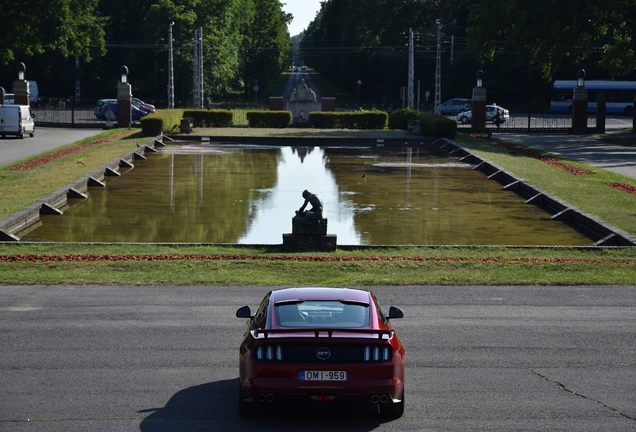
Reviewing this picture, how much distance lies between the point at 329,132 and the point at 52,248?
4511 cm

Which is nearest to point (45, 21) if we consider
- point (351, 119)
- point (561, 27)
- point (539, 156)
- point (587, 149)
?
point (351, 119)

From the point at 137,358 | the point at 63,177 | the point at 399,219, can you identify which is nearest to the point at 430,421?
the point at 137,358

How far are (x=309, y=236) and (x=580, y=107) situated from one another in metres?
50.5

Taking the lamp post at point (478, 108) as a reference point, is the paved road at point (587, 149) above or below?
below

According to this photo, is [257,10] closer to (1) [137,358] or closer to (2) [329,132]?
(2) [329,132]

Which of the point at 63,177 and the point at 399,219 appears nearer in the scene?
the point at 399,219

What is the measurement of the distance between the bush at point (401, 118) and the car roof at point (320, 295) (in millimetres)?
59463

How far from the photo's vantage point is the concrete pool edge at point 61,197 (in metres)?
25.1

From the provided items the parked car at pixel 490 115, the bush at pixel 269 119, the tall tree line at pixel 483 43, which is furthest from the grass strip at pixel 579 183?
the parked car at pixel 490 115

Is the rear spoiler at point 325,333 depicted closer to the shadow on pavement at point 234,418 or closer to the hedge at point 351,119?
the shadow on pavement at point 234,418

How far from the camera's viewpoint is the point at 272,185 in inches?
1503

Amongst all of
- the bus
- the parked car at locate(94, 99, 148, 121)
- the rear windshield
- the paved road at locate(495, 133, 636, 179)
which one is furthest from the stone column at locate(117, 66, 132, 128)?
the rear windshield

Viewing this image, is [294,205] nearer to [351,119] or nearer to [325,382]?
[325,382]

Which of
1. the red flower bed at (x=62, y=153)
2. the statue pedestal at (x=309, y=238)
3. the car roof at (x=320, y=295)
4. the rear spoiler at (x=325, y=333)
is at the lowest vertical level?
the red flower bed at (x=62, y=153)
